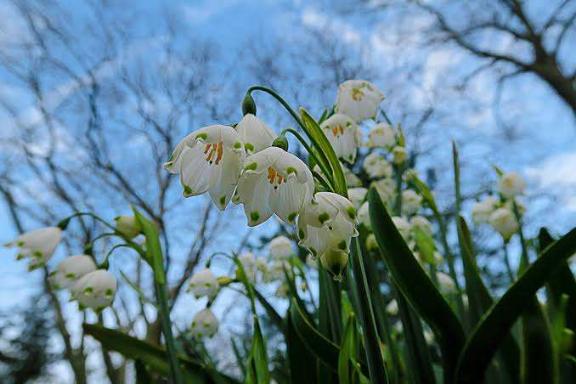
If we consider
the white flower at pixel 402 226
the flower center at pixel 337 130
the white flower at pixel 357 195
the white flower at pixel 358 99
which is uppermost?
the white flower at pixel 358 99

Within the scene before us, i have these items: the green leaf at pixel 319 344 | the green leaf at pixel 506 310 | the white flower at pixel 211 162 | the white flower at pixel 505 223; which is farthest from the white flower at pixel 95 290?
the white flower at pixel 505 223

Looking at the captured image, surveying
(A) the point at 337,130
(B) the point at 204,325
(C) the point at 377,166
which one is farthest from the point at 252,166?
(C) the point at 377,166

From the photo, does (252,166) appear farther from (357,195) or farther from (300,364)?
(357,195)

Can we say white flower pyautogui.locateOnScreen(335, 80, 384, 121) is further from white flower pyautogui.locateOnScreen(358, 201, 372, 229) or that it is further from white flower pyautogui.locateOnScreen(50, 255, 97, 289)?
white flower pyautogui.locateOnScreen(50, 255, 97, 289)

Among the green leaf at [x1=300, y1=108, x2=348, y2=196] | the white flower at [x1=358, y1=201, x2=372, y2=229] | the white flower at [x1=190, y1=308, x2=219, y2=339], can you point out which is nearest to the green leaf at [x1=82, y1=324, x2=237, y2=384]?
the white flower at [x1=190, y1=308, x2=219, y2=339]

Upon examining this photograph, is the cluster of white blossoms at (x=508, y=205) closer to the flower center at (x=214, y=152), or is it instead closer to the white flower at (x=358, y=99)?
the white flower at (x=358, y=99)

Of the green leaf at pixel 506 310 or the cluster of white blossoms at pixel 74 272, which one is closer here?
the green leaf at pixel 506 310

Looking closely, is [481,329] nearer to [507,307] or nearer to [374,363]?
[507,307]

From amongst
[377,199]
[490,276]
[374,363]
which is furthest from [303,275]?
[490,276]
